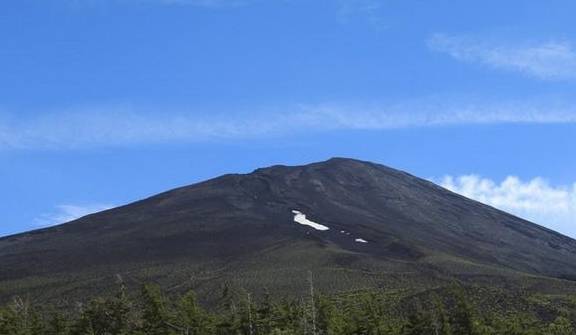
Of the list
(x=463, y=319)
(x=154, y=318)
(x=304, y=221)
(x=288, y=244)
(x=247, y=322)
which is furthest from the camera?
(x=304, y=221)

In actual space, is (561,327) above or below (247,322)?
below

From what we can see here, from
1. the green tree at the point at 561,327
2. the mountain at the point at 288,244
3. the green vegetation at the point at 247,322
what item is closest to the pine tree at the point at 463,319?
the green vegetation at the point at 247,322

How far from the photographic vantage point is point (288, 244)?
136m

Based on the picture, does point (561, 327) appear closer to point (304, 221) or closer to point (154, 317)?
point (154, 317)

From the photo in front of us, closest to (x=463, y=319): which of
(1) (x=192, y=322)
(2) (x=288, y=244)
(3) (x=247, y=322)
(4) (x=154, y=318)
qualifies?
(3) (x=247, y=322)

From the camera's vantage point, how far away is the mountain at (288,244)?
11619 centimetres

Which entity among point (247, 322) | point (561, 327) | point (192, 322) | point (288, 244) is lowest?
point (561, 327)

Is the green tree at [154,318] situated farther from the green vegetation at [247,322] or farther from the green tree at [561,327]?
the green tree at [561,327]

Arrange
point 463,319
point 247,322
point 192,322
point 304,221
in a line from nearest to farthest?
point 247,322 → point 192,322 → point 463,319 → point 304,221

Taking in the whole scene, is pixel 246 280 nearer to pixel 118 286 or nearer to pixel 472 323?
pixel 118 286

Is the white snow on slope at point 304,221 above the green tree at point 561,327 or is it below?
above

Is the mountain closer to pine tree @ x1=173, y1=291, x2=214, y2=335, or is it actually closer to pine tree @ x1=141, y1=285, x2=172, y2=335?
pine tree @ x1=173, y1=291, x2=214, y2=335

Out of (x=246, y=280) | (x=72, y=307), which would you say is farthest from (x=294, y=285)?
(x=72, y=307)

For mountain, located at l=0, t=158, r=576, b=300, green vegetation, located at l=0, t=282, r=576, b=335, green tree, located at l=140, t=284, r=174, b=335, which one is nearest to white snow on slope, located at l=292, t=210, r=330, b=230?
mountain, located at l=0, t=158, r=576, b=300
